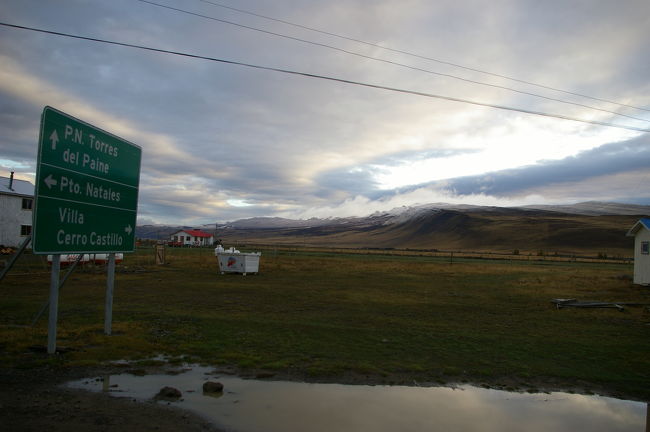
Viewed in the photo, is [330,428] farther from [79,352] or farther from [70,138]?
[70,138]

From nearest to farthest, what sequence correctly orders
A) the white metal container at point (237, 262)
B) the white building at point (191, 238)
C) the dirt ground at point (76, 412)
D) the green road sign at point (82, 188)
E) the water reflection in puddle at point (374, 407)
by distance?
1. the dirt ground at point (76, 412)
2. the water reflection in puddle at point (374, 407)
3. the green road sign at point (82, 188)
4. the white metal container at point (237, 262)
5. the white building at point (191, 238)

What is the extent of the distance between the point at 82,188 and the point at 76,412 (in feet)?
15.8

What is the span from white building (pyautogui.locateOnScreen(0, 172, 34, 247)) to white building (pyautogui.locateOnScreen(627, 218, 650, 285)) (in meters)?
53.8

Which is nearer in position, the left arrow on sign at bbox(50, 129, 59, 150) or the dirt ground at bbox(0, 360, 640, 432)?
the dirt ground at bbox(0, 360, 640, 432)

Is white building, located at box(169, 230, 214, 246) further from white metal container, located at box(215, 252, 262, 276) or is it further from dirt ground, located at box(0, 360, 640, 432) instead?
dirt ground, located at box(0, 360, 640, 432)

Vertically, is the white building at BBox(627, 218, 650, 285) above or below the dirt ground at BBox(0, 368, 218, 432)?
above

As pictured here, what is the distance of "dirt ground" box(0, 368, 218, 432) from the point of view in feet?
15.6

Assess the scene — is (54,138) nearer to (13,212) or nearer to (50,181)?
(50,181)

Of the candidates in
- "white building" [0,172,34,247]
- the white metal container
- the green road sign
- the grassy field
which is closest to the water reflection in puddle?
the grassy field

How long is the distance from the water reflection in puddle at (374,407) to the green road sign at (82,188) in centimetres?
299

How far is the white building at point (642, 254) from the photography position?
27391 mm

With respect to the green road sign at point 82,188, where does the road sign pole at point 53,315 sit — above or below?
below

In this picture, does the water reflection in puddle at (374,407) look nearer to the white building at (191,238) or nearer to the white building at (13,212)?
the white building at (13,212)

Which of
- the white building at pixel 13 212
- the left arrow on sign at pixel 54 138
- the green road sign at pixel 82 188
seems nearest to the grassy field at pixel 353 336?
the green road sign at pixel 82 188
